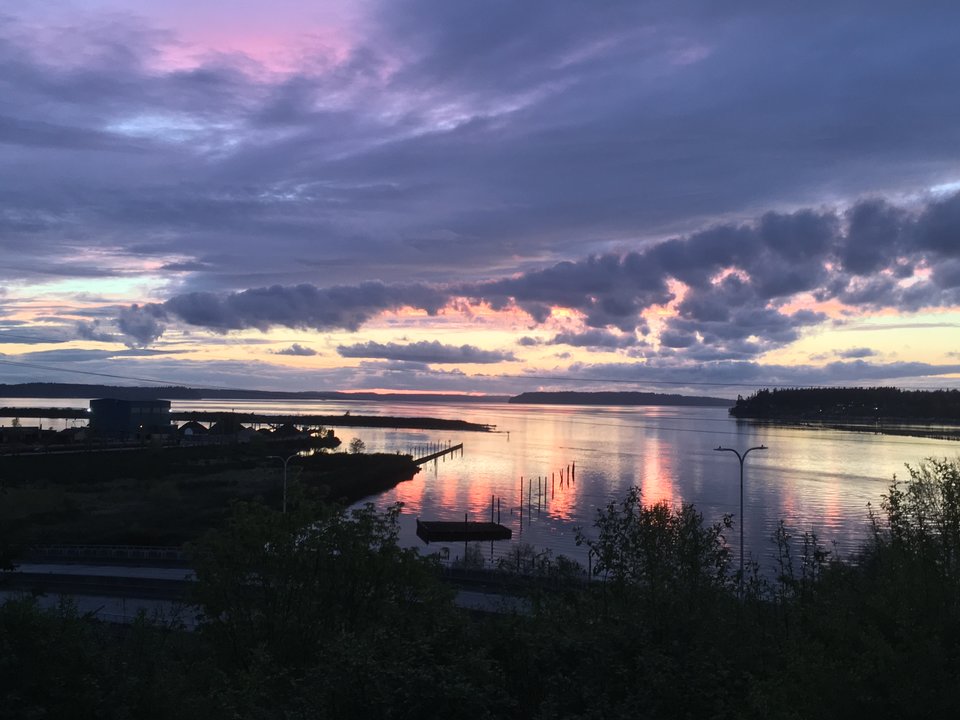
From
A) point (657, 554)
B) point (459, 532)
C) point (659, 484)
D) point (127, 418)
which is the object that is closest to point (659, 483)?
point (659, 484)

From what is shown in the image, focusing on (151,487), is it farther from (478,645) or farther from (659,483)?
(478,645)

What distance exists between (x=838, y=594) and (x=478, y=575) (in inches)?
745

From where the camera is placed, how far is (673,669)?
1014cm

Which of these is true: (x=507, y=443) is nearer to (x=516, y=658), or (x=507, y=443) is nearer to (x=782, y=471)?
(x=782, y=471)

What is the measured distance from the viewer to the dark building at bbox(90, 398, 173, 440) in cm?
12838

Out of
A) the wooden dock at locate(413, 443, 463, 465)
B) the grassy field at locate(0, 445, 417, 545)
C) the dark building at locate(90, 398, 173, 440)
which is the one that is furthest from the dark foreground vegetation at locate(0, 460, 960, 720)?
the dark building at locate(90, 398, 173, 440)

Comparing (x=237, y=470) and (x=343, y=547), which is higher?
(x=343, y=547)

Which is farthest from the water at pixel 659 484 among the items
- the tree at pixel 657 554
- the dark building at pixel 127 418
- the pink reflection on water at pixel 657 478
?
the dark building at pixel 127 418

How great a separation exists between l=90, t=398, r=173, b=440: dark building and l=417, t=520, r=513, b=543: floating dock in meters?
84.2

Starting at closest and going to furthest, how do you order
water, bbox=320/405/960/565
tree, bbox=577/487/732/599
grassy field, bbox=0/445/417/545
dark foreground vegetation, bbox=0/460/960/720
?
1. dark foreground vegetation, bbox=0/460/960/720
2. tree, bbox=577/487/732/599
3. grassy field, bbox=0/445/417/545
4. water, bbox=320/405/960/565

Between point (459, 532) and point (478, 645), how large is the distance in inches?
1626

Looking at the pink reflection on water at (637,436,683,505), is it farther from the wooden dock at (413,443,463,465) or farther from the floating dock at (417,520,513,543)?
the wooden dock at (413,443,463,465)

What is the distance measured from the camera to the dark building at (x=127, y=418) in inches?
5054

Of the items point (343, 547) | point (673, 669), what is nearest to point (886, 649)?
point (673, 669)
